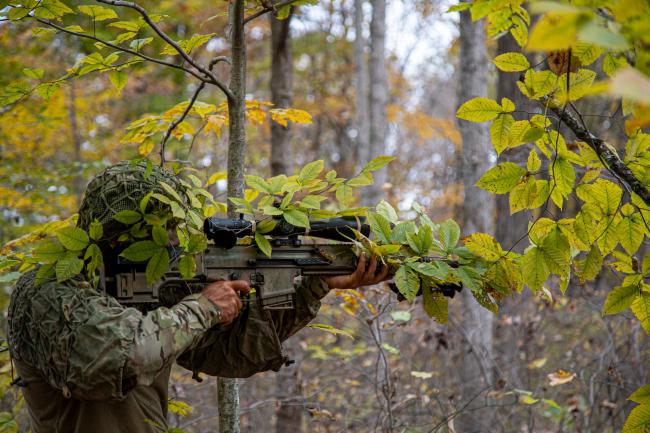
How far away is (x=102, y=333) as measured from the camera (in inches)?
90.9

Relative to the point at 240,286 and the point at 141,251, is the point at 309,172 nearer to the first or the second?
the point at 240,286

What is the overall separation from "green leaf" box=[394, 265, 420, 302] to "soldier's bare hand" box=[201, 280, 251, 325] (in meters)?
0.70

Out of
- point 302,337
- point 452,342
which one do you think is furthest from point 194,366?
point 302,337

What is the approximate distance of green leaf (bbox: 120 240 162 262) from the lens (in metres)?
2.34

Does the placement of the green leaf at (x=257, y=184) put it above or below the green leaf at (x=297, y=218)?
above

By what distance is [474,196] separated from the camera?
6.77 metres

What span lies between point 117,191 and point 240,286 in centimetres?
66

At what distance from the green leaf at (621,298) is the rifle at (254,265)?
0.70 m

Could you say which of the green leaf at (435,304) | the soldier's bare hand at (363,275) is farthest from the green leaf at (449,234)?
the soldier's bare hand at (363,275)

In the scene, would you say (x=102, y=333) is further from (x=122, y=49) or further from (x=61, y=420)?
(x=122, y=49)

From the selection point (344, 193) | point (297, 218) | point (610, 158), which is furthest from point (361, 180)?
point (610, 158)

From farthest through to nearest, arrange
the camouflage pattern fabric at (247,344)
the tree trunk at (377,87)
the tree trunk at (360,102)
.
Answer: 1. the tree trunk at (360,102)
2. the tree trunk at (377,87)
3. the camouflage pattern fabric at (247,344)

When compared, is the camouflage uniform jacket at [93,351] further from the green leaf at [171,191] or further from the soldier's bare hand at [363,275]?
the soldier's bare hand at [363,275]

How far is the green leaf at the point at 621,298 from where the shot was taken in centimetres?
221
